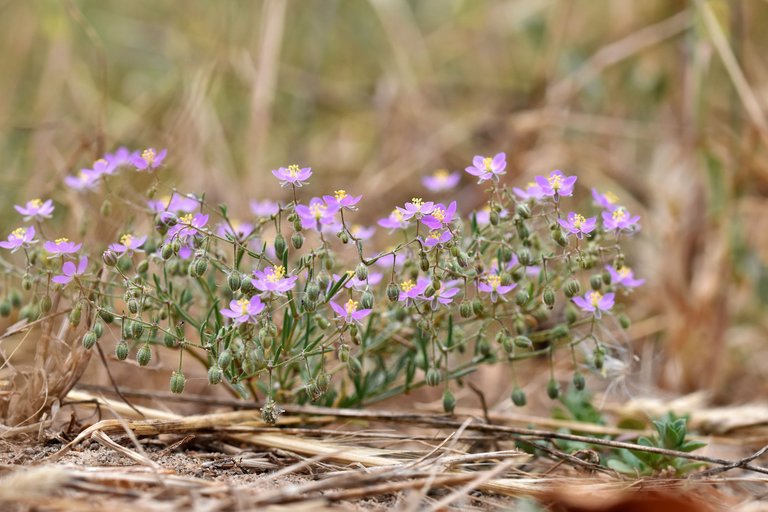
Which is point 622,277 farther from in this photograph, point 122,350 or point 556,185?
point 122,350

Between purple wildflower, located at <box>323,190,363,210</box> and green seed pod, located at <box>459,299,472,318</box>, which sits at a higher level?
purple wildflower, located at <box>323,190,363,210</box>

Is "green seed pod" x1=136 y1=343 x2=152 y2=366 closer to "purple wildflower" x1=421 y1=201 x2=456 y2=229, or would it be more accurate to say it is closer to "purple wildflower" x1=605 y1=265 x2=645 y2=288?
"purple wildflower" x1=421 y1=201 x2=456 y2=229

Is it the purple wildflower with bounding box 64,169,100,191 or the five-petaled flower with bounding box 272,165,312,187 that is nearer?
the five-petaled flower with bounding box 272,165,312,187

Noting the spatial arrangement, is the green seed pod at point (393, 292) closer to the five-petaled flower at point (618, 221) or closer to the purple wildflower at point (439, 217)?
the purple wildflower at point (439, 217)

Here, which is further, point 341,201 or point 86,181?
point 86,181

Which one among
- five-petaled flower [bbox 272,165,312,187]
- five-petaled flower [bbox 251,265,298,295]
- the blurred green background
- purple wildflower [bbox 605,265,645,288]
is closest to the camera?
five-petaled flower [bbox 251,265,298,295]

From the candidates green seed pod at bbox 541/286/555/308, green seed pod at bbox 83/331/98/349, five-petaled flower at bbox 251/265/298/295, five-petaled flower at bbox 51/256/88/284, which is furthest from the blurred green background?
green seed pod at bbox 541/286/555/308

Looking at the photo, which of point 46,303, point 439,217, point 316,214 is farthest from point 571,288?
point 46,303
